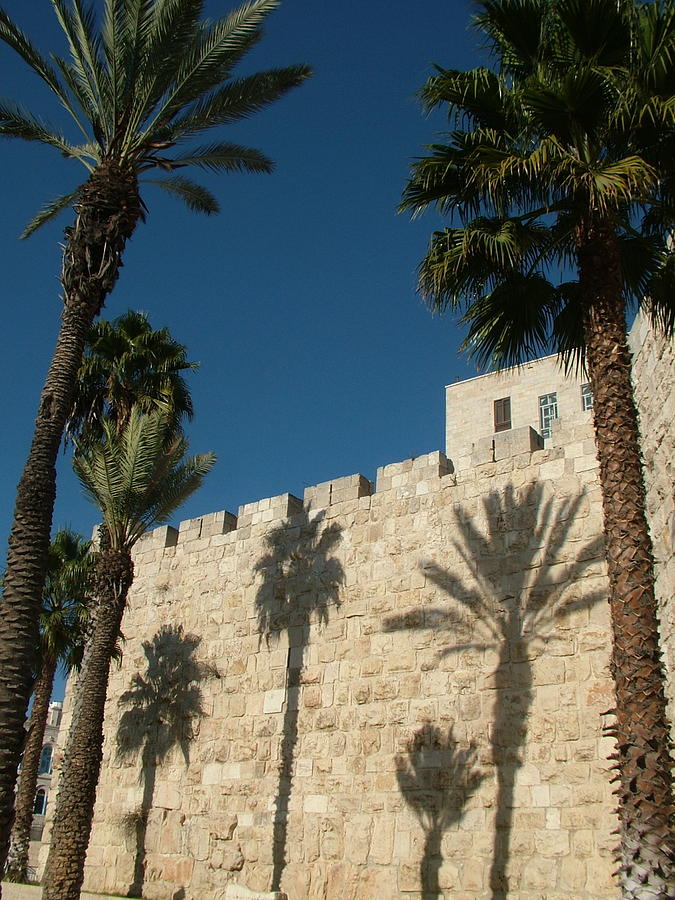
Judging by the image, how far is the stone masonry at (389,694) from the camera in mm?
10859

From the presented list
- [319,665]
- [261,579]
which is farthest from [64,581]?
[319,665]

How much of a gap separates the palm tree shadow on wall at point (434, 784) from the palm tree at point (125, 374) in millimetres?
7229

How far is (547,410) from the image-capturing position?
24797 mm

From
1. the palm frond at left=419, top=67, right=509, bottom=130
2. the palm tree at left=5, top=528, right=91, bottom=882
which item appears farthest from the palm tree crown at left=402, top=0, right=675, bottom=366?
the palm tree at left=5, top=528, right=91, bottom=882

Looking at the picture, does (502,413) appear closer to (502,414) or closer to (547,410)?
(502,414)

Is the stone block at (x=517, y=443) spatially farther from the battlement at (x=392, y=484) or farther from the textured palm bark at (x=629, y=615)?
the textured palm bark at (x=629, y=615)

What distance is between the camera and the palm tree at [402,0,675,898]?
6484 millimetres

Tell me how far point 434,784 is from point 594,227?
7.35m

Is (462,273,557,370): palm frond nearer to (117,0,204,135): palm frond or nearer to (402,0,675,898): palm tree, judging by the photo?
(402,0,675,898): palm tree

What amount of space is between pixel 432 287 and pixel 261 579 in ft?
24.5

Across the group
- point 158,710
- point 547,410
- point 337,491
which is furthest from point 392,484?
point 547,410

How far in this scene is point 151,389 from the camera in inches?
636

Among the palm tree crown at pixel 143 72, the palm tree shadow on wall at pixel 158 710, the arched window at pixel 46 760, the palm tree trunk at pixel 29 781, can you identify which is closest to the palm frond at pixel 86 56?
the palm tree crown at pixel 143 72

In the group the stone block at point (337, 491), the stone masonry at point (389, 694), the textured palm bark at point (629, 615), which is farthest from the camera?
the stone block at point (337, 491)
